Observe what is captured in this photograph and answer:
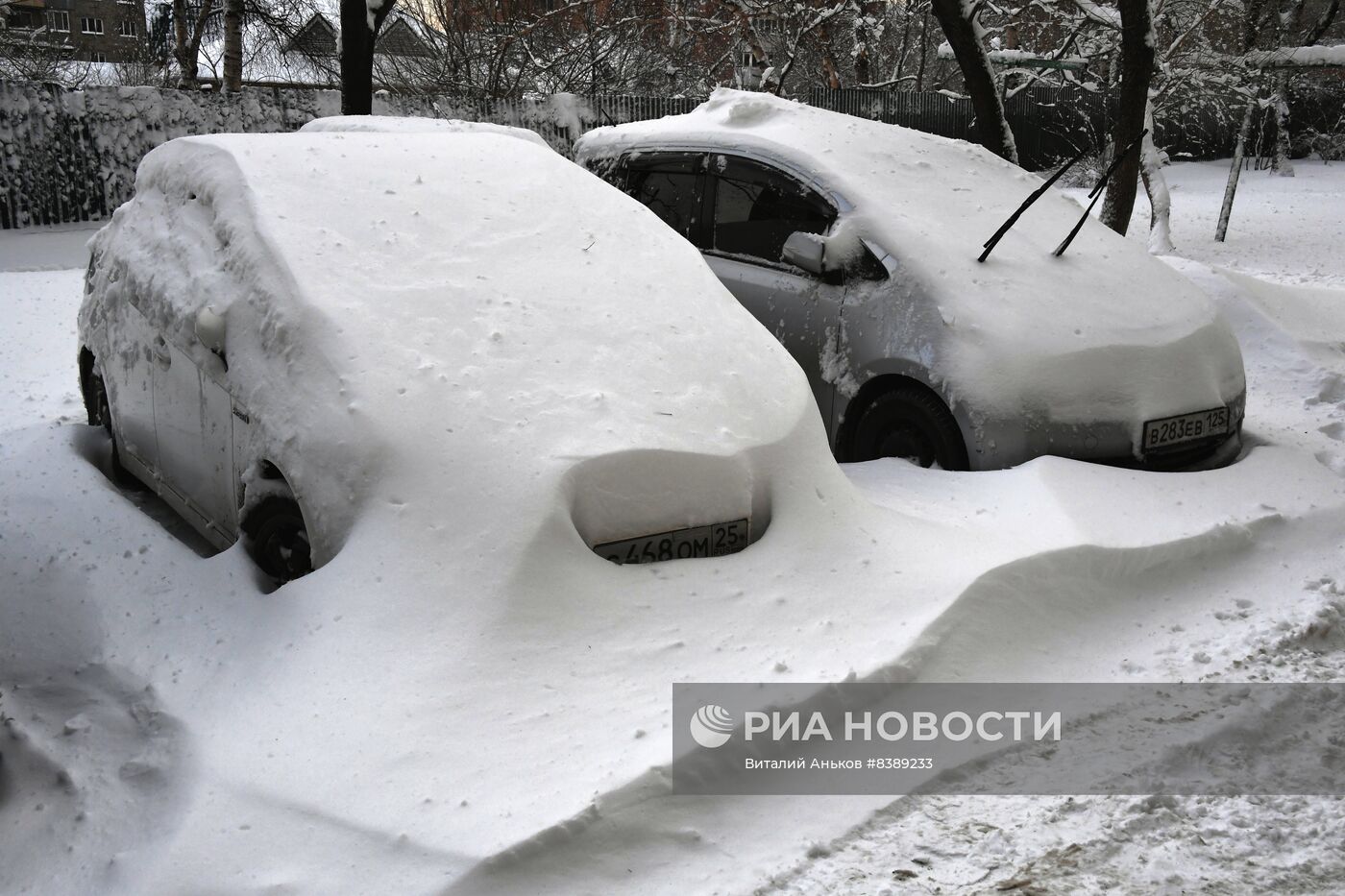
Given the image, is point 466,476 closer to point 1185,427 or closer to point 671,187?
point 1185,427

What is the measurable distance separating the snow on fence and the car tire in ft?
38.1

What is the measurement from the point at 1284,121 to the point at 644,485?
25.2 m

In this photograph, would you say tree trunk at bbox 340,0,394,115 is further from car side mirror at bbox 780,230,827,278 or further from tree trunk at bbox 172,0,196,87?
tree trunk at bbox 172,0,196,87

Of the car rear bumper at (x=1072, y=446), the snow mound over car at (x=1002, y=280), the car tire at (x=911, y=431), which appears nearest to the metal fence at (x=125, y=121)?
the snow mound over car at (x=1002, y=280)

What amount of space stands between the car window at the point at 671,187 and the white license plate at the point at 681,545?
3180mm

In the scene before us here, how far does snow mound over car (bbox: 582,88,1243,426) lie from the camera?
516cm

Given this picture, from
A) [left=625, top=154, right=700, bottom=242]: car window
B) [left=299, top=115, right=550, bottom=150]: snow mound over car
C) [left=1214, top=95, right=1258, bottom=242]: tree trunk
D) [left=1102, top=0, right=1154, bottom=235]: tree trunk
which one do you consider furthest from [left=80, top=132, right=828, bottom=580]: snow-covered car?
[left=1214, top=95, right=1258, bottom=242]: tree trunk

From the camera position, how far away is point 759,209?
6.28m

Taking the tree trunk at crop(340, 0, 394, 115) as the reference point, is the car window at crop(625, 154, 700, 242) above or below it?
below

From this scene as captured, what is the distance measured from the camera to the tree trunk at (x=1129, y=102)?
1032 centimetres

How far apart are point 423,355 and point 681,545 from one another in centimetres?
99

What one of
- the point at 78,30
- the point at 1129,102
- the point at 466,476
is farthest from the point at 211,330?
the point at 78,30

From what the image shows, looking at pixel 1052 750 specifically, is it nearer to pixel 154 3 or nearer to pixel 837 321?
pixel 837 321

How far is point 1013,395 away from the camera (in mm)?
5047
